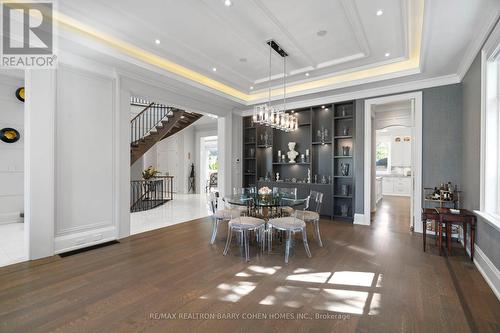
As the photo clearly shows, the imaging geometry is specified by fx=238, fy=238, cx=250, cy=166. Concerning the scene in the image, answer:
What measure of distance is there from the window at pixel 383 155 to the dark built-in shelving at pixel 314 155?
641cm

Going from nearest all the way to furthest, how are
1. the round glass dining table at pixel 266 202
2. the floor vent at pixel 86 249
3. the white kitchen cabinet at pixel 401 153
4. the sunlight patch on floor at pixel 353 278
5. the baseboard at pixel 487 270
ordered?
the baseboard at pixel 487 270 → the sunlight patch on floor at pixel 353 278 → the floor vent at pixel 86 249 → the round glass dining table at pixel 266 202 → the white kitchen cabinet at pixel 401 153

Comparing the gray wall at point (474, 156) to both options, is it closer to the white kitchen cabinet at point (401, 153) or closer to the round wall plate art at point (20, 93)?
the white kitchen cabinet at point (401, 153)

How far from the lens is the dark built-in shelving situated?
5777 millimetres

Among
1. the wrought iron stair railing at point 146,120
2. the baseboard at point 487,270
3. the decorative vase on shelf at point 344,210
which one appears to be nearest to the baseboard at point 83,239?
the wrought iron stair railing at point 146,120

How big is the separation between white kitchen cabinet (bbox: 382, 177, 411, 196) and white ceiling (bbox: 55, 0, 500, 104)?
7.34 metres

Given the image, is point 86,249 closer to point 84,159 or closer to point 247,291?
→ point 84,159

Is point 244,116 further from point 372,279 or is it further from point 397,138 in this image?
point 397,138

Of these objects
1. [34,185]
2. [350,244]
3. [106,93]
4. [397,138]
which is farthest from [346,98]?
[397,138]

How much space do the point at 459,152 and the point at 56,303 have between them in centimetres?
628

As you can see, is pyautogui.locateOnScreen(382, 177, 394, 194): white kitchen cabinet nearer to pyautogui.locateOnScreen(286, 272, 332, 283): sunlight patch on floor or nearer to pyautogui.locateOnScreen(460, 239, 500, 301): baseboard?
pyautogui.locateOnScreen(460, 239, 500, 301): baseboard

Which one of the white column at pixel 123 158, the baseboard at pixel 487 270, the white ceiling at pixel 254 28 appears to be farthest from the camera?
the white column at pixel 123 158

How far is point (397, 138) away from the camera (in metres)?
10.8

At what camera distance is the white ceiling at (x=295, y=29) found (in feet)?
9.60

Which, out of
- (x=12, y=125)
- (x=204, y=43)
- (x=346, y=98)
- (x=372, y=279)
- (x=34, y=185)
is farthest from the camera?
(x=346, y=98)
